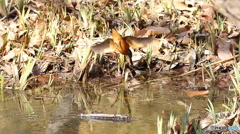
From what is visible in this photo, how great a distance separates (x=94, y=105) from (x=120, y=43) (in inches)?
33.5

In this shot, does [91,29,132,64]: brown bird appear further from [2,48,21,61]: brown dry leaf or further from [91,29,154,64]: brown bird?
[2,48,21,61]: brown dry leaf

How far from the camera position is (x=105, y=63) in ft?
14.3

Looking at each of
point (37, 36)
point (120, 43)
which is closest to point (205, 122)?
point (120, 43)

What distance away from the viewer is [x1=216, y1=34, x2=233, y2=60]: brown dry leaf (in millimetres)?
4406

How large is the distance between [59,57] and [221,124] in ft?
7.31

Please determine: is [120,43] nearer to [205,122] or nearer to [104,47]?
[104,47]

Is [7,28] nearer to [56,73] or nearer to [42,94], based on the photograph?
[56,73]

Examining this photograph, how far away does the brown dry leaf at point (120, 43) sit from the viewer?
13.0 ft

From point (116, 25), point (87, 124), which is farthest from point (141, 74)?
point (87, 124)

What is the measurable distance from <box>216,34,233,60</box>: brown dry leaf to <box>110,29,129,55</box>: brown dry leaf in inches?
36.8

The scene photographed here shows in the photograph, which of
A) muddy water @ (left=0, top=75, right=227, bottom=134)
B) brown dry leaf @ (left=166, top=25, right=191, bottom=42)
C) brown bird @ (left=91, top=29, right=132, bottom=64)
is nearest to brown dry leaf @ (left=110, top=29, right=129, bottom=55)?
brown bird @ (left=91, top=29, right=132, bottom=64)

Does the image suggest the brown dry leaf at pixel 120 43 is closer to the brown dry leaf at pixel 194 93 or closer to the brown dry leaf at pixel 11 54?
the brown dry leaf at pixel 194 93

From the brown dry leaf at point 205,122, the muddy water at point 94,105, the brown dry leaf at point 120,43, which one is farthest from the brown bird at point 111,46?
the brown dry leaf at point 205,122

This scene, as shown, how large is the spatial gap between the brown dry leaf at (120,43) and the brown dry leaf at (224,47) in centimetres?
93
